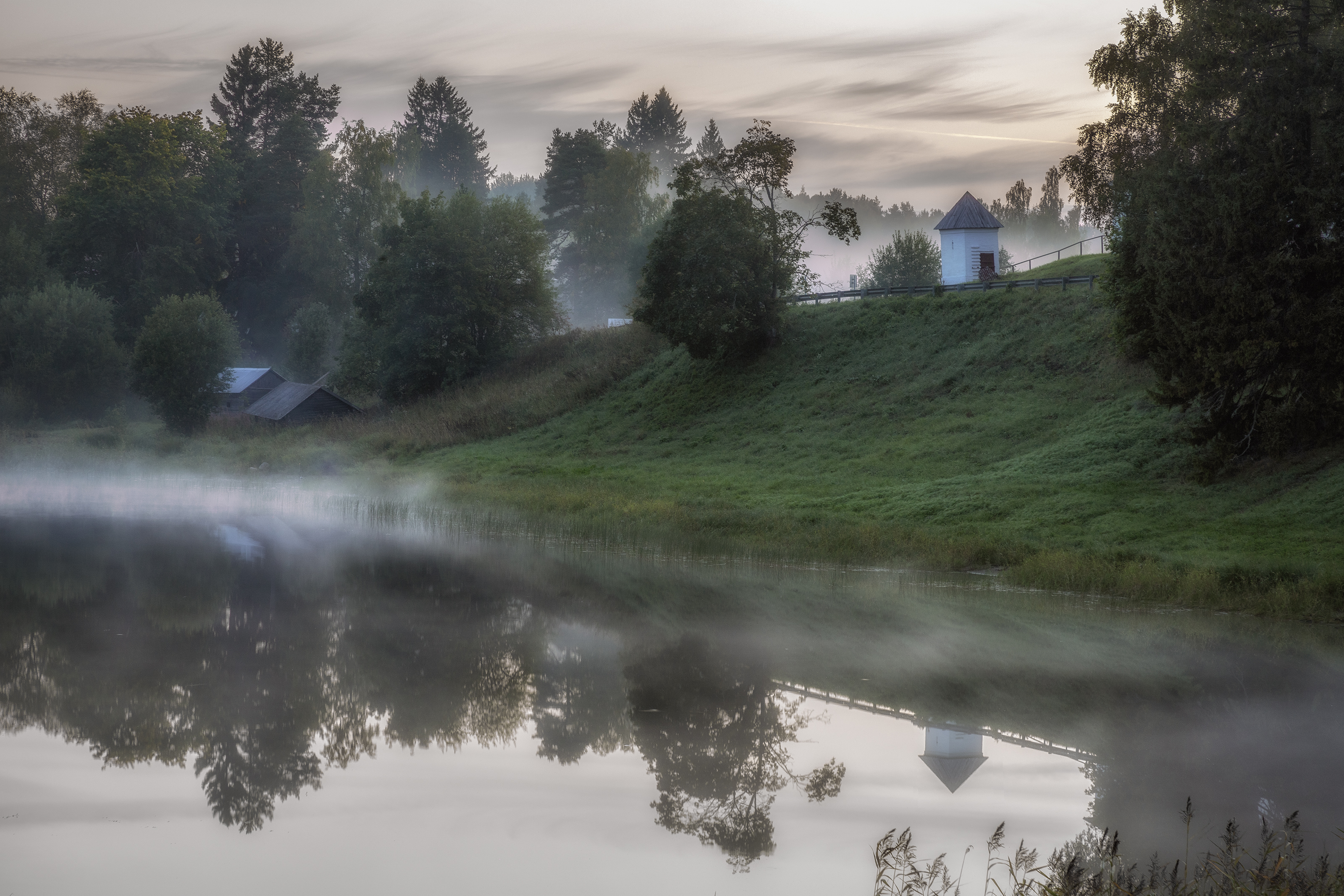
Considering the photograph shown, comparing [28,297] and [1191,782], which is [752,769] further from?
[28,297]

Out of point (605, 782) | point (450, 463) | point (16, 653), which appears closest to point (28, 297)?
point (450, 463)

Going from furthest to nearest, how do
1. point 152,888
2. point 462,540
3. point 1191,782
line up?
point 462,540
point 1191,782
point 152,888

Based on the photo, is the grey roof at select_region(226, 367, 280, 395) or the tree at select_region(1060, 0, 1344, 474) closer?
the tree at select_region(1060, 0, 1344, 474)

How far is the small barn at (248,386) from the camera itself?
75.8m

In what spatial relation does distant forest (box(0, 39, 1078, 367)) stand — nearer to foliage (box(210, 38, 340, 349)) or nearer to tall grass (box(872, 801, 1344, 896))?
foliage (box(210, 38, 340, 349))

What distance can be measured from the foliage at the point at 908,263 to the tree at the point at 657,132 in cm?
7459

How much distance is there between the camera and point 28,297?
75.5 metres

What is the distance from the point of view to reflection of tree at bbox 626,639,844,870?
9.71 meters

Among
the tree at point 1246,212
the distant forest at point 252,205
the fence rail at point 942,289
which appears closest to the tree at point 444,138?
the distant forest at point 252,205

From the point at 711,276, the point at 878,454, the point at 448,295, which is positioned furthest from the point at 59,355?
the point at 878,454

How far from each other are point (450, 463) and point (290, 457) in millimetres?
9721

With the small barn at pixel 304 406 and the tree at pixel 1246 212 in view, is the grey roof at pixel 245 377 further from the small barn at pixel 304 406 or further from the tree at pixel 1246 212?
the tree at pixel 1246 212

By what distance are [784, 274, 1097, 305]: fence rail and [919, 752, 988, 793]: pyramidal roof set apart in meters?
40.5

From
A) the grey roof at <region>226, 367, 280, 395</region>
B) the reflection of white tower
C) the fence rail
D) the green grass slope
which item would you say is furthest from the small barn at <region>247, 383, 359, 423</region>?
the reflection of white tower
